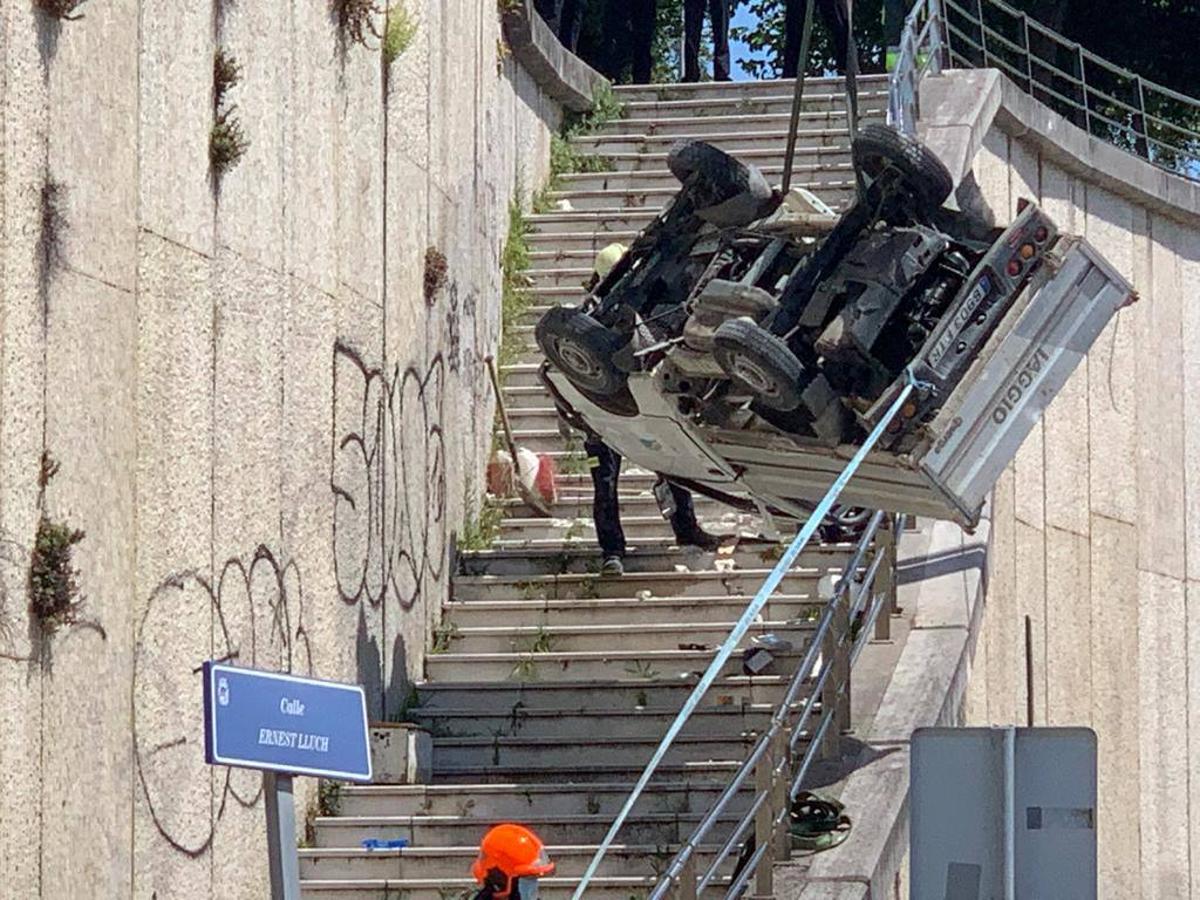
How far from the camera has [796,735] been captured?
12.4 meters

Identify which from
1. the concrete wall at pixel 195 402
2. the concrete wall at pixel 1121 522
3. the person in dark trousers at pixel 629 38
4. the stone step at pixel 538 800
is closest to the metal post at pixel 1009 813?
the concrete wall at pixel 195 402

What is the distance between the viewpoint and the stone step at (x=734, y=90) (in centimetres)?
2227

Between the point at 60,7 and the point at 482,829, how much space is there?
4.62 meters

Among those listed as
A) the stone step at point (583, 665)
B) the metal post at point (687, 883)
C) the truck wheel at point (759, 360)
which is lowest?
the stone step at point (583, 665)

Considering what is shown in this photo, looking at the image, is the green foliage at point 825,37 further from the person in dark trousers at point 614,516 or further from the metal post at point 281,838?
the metal post at point 281,838

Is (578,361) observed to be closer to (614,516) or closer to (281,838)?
(614,516)

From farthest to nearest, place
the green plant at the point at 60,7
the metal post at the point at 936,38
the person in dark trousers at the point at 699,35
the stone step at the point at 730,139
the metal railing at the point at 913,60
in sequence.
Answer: the person in dark trousers at the point at 699,35
the metal post at the point at 936,38
the stone step at the point at 730,139
the metal railing at the point at 913,60
the green plant at the point at 60,7

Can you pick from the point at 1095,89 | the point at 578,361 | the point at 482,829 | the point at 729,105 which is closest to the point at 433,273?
the point at 578,361

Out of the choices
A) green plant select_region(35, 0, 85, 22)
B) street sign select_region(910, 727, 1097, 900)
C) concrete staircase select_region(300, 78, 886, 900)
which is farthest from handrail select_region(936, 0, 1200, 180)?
street sign select_region(910, 727, 1097, 900)

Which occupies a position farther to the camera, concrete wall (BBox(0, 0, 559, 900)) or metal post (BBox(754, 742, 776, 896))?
metal post (BBox(754, 742, 776, 896))

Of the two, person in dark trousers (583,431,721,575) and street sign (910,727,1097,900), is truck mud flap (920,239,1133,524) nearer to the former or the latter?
person in dark trousers (583,431,721,575)

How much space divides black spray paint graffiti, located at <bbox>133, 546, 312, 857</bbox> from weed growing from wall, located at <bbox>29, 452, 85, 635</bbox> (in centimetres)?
84

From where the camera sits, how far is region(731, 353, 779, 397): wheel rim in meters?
12.2

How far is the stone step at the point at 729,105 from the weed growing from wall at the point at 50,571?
1224 centimetres
